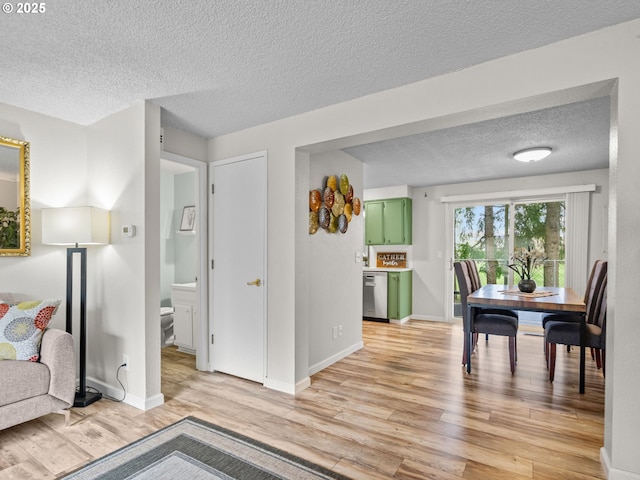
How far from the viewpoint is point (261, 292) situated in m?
3.23

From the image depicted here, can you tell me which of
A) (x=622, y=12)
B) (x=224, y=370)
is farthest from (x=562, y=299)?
(x=224, y=370)

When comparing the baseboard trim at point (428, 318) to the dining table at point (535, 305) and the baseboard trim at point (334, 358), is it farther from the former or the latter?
the dining table at point (535, 305)

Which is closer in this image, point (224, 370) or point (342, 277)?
point (224, 370)

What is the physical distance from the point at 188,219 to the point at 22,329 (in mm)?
2775

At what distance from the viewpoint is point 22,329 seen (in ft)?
7.91

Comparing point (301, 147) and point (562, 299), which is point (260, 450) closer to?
point (301, 147)

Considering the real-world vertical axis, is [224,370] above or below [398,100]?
below

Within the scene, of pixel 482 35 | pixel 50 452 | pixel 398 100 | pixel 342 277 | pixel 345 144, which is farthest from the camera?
pixel 342 277

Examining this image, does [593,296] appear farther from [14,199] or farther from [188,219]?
[14,199]

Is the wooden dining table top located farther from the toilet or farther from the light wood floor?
the toilet

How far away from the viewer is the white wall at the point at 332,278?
3502 mm

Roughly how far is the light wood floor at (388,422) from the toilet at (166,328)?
33.6 inches

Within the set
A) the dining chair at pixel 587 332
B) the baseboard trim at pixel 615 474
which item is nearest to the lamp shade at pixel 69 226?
the baseboard trim at pixel 615 474

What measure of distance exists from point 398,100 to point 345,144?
1.94 feet
